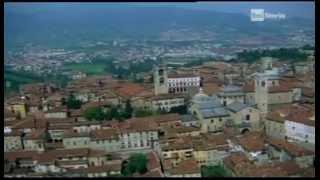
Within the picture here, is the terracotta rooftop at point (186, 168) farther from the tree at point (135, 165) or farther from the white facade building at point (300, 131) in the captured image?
the white facade building at point (300, 131)

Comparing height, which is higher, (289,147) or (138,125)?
(138,125)

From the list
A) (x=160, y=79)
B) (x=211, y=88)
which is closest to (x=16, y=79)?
(x=160, y=79)

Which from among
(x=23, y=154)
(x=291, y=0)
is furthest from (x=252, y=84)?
(x=23, y=154)

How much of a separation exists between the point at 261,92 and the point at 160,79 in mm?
705

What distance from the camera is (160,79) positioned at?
3109 mm

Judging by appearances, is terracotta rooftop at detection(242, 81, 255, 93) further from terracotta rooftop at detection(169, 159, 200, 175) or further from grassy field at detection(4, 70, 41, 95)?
grassy field at detection(4, 70, 41, 95)

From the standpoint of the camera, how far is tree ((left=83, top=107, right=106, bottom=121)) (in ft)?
9.83

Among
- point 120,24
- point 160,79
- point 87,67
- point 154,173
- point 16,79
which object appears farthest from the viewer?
point 160,79

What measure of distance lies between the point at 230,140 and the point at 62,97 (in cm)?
115

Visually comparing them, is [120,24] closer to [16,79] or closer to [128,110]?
[128,110]

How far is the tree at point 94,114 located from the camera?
9.83 ft

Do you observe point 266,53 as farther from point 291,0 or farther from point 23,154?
point 23,154

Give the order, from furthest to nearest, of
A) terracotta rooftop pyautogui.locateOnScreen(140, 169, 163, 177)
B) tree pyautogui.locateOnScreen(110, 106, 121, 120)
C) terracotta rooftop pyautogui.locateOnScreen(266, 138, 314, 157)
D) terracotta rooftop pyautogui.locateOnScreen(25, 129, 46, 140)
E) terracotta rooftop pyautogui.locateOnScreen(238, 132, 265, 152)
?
tree pyautogui.locateOnScreen(110, 106, 121, 120) < terracotta rooftop pyautogui.locateOnScreen(238, 132, 265, 152) < terracotta rooftop pyautogui.locateOnScreen(25, 129, 46, 140) < terracotta rooftop pyautogui.locateOnScreen(266, 138, 314, 157) < terracotta rooftop pyautogui.locateOnScreen(140, 169, 163, 177)

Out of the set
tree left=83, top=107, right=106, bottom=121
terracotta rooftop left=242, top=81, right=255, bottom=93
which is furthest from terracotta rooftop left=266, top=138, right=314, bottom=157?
tree left=83, top=107, right=106, bottom=121
